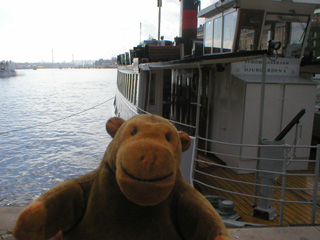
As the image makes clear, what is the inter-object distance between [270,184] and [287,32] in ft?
17.7

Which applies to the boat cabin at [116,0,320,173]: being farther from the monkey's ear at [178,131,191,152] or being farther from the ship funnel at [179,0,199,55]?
the ship funnel at [179,0,199,55]

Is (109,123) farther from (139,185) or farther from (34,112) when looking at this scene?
(34,112)

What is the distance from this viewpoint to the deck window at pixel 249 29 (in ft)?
27.7

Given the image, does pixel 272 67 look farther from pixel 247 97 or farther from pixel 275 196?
pixel 275 196

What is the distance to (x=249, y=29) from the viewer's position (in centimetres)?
873

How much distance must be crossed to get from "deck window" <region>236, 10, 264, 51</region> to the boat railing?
10.0ft

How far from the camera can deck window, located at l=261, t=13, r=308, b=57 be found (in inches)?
356

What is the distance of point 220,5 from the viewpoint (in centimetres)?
883

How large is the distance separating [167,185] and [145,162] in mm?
191

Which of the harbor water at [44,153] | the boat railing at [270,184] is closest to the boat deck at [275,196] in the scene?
the boat railing at [270,184]

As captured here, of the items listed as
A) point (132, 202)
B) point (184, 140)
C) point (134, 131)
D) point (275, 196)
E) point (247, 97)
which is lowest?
point (275, 196)

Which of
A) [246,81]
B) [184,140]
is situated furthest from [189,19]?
[184,140]

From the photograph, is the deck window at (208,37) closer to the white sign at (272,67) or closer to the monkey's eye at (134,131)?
the white sign at (272,67)

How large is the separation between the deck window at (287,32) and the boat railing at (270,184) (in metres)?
3.12
